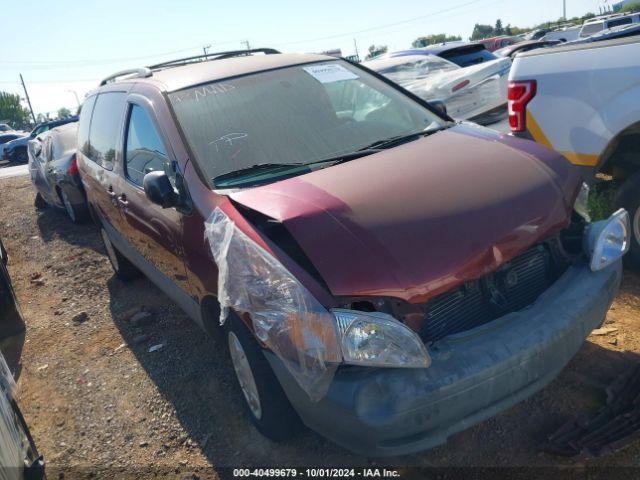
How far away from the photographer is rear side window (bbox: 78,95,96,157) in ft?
16.5

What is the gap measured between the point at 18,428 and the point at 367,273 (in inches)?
73.1

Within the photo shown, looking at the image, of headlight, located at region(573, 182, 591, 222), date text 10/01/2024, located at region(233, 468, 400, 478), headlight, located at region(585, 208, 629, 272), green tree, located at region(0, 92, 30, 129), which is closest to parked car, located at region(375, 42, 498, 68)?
headlight, located at region(573, 182, 591, 222)

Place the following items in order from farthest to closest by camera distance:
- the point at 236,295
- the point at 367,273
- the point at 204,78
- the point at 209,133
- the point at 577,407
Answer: the point at 204,78, the point at 209,133, the point at 577,407, the point at 236,295, the point at 367,273

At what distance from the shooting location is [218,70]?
11.8ft

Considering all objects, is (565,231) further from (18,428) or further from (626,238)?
(18,428)

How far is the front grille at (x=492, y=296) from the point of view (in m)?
2.27

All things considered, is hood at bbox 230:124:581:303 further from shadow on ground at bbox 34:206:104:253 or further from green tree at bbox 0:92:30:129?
green tree at bbox 0:92:30:129

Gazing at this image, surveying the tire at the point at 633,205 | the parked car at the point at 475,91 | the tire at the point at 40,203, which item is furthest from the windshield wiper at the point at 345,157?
the tire at the point at 40,203

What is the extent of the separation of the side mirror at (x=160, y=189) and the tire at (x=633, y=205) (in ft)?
9.46

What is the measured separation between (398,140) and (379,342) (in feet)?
4.97

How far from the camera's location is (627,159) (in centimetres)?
385

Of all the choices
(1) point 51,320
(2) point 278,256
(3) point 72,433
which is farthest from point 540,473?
(1) point 51,320

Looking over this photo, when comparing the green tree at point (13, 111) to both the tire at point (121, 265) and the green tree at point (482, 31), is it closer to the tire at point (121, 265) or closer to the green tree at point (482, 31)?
the green tree at point (482, 31)

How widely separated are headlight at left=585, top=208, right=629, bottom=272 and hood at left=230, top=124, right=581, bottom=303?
0.60ft
